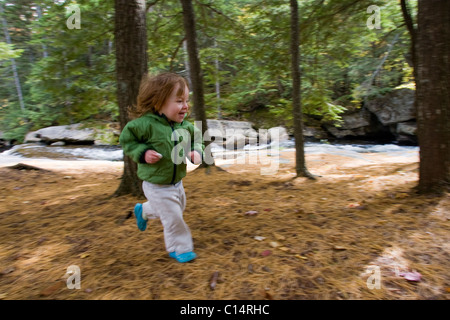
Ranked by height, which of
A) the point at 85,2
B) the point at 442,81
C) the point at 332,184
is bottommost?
the point at 332,184

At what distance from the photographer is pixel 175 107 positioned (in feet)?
7.57

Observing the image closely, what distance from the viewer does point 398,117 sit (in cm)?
1617

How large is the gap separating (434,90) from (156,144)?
357 centimetres

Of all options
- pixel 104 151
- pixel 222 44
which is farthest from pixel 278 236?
pixel 104 151

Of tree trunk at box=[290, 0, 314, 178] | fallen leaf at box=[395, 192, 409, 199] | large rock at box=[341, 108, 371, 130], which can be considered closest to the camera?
fallen leaf at box=[395, 192, 409, 199]

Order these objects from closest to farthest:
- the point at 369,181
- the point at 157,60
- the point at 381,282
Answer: the point at 381,282, the point at 369,181, the point at 157,60

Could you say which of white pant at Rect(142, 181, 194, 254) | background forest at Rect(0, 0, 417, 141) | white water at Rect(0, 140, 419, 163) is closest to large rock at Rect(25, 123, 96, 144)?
white water at Rect(0, 140, 419, 163)

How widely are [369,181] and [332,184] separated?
638 millimetres

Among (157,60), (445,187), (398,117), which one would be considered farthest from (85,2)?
(398,117)

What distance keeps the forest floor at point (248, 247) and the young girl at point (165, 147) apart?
32 centimetres

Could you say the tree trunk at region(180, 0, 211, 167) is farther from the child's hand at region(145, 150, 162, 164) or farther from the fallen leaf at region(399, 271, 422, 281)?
the fallen leaf at region(399, 271, 422, 281)

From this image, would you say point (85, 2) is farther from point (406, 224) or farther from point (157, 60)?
point (406, 224)

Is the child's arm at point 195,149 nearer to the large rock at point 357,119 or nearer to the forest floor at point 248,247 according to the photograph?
the forest floor at point 248,247

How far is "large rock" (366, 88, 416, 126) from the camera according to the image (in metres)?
16.0
